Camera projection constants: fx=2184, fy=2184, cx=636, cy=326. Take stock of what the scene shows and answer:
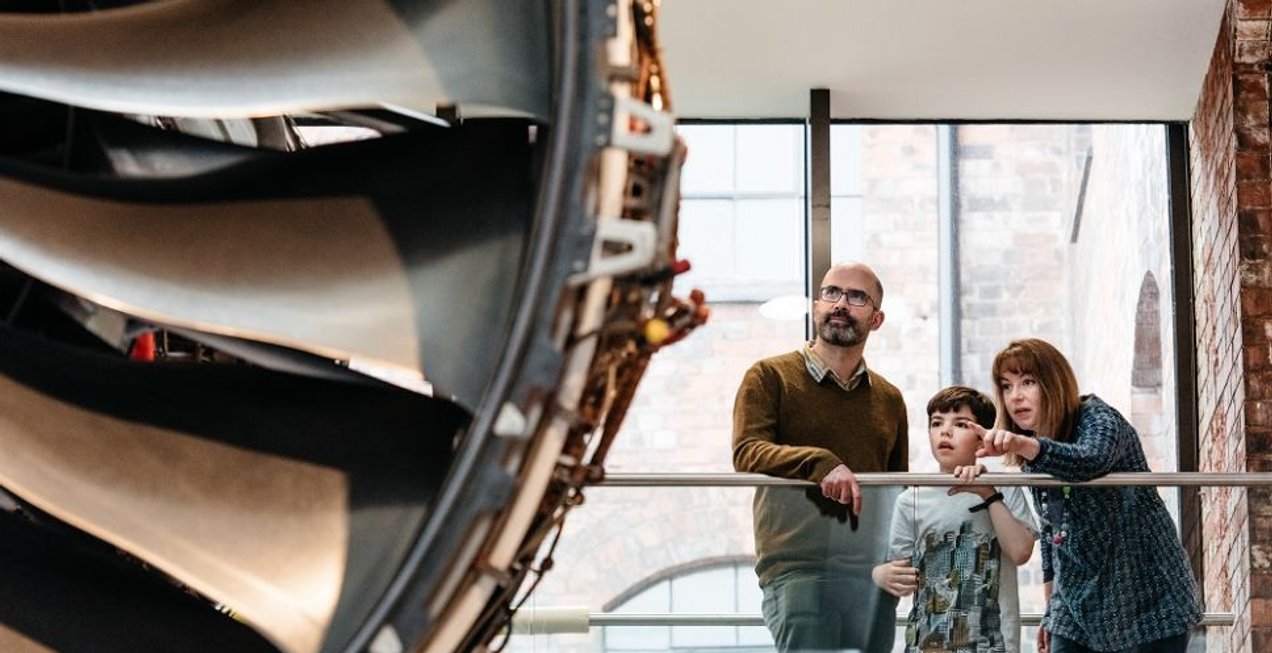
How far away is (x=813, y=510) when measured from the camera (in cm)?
604

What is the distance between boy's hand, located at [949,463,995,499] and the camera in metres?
5.95

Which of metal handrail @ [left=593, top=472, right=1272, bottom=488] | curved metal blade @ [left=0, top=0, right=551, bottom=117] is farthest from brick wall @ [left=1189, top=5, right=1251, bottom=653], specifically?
curved metal blade @ [left=0, top=0, right=551, bottom=117]

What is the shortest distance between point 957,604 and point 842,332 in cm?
89

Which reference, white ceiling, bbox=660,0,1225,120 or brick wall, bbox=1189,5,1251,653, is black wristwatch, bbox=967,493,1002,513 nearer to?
brick wall, bbox=1189,5,1251,653

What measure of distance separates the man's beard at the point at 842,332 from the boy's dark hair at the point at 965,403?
28 centimetres

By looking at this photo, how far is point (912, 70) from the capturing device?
10.3 m

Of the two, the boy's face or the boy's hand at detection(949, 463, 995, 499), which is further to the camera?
the boy's face

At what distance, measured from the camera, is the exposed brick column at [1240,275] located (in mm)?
9383

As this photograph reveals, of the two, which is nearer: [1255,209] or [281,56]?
[281,56]

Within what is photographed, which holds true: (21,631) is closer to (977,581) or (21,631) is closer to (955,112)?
(977,581)

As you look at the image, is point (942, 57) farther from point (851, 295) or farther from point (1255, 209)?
point (851, 295)

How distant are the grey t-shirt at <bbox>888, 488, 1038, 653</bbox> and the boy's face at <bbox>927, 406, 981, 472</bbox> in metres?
0.23

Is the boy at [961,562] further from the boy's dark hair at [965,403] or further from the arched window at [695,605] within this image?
the arched window at [695,605]

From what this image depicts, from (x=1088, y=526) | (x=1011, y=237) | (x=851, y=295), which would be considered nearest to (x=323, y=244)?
(x=1088, y=526)
